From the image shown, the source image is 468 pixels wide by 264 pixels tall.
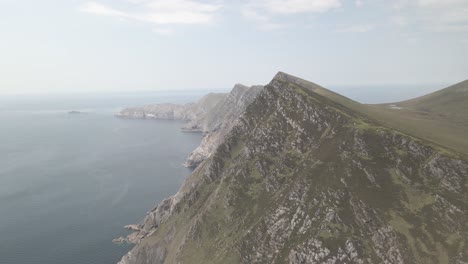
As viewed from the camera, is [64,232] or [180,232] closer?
[180,232]

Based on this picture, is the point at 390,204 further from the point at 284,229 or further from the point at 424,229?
the point at 284,229

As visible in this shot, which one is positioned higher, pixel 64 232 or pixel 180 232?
pixel 180 232

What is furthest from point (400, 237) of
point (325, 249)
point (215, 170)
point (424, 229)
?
point (215, 170)

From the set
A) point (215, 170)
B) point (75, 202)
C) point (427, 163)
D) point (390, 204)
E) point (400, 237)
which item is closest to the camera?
point (400, 237)

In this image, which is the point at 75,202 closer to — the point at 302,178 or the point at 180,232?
the point at 180,232

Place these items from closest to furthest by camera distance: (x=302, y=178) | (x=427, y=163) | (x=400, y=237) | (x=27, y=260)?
(x=400, y=237) → (x=427, y=163) → (x=302, y=178) → (x=27, y=260)

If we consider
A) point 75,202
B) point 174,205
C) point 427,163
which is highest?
point 427,163
